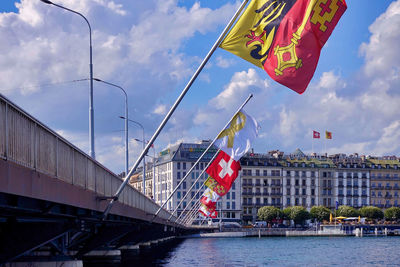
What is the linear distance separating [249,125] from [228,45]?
21936mm

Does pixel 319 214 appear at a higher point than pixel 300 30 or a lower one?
lower

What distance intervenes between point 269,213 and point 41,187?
170 m

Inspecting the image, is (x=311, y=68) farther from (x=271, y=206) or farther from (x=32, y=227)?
(x=271, y=206)

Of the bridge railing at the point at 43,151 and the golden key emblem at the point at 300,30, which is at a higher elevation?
the golden key emblem at the point at 300,30

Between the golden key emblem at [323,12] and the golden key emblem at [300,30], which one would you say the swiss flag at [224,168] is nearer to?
the golden key emblem at [300,30]

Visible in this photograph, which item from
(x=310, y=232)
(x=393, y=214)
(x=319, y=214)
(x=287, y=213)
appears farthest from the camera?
(x=393, y=214)

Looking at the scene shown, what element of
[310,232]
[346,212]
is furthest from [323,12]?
[346,212]

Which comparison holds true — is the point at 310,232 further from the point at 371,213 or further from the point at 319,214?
the point at 371,213

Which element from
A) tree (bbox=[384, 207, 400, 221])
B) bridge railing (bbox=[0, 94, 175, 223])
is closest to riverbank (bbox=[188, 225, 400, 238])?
tree (bbox=[384, 207, 400, 221])

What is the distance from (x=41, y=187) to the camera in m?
21.1

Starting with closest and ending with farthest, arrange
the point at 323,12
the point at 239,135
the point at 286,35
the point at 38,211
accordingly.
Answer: the point at 323,12
the point at 286,35
the point at 38,211
the point at 239,135

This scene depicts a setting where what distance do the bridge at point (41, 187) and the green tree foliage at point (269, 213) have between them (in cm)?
14884

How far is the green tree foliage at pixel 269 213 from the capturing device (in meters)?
188

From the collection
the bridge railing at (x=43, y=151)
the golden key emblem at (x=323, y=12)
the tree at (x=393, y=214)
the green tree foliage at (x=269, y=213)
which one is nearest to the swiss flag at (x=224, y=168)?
the bridge railing at (x=43, y=151)
